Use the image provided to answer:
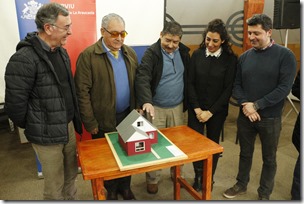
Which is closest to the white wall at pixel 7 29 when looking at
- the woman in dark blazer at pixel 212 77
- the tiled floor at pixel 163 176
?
the tiled floor at pixel 163 176

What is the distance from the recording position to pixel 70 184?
6.63ft

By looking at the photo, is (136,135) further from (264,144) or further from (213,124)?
(264,144)

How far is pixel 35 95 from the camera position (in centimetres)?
158

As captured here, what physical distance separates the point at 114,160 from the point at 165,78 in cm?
86

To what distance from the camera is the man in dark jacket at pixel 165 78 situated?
200 cm

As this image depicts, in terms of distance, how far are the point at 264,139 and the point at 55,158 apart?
5.18ft

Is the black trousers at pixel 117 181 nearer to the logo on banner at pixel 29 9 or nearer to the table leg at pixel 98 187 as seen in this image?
the table leg at pixel 98 187

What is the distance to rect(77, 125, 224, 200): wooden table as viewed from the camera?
4.72 ft

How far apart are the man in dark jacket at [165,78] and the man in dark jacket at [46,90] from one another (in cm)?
54

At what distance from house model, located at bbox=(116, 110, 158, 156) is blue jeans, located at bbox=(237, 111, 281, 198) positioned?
37.2 inches

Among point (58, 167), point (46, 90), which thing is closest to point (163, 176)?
point (58, 167)

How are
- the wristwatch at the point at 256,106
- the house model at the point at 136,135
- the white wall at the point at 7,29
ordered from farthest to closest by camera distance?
1. the white wall at the point at 7,29
2. the wristwatch at the point at 256,106
3. the house model at the point at 136,135

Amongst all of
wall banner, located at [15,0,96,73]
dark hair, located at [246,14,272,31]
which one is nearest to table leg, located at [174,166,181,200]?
dark hair, located at [246,14,272,31]

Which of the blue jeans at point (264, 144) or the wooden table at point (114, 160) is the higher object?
the wooden table at point (114, 160)
